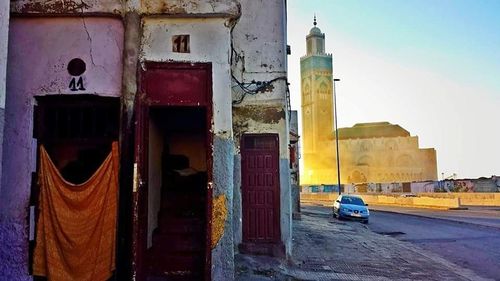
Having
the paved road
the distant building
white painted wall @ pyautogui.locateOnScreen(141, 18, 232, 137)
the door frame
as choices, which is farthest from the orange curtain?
the distant building

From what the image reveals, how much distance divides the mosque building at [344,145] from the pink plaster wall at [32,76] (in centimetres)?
7907

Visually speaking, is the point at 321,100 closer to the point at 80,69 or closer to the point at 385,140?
the point at 385,140

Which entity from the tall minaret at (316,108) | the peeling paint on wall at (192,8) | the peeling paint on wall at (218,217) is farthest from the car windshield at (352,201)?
the tall minaret at (316,108)

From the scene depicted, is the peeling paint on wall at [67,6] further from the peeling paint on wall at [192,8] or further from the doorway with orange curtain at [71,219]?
the doorway with orange curtain at [71,219]

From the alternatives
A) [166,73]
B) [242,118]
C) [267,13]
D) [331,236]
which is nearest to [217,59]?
[166,73]

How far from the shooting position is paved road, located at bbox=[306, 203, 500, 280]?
11666 millimetres

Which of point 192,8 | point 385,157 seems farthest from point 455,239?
point 385,157

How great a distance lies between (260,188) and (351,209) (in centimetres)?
1322

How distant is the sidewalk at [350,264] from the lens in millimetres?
9414

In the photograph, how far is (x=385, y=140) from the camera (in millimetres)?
83312

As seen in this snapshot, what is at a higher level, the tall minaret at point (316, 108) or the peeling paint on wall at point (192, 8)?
the tall minaret at point (316, 108)

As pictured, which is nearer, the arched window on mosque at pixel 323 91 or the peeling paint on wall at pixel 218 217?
the peeling paint on wall at pixel 218 217

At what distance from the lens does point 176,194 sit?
988cm

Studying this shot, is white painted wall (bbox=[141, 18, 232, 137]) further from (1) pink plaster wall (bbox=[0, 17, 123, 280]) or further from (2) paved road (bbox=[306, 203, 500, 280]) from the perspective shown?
(2) paved road (bbox=[306, 203, 500, 280])
